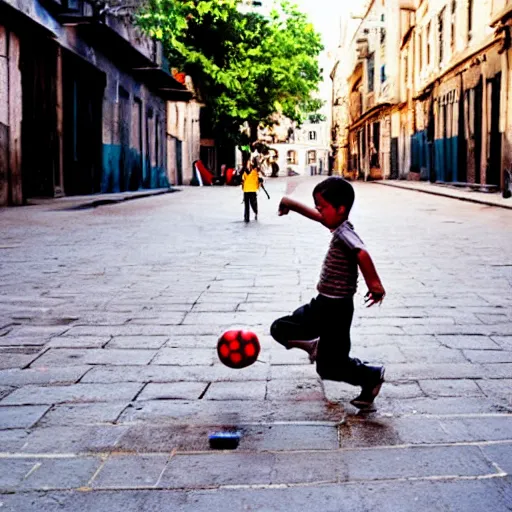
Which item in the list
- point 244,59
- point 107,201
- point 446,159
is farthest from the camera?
point 244,59

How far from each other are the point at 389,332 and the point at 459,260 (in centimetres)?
376

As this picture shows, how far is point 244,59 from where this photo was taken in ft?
134

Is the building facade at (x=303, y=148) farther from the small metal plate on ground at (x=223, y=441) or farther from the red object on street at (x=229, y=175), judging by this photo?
the small metal plate on ground at (x=223, y=441)

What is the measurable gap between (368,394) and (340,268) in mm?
552

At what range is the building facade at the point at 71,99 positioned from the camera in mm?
17391

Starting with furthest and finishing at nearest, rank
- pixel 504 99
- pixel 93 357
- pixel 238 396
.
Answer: pixel 504 99 < pixel 93 357 < pixel 238 396

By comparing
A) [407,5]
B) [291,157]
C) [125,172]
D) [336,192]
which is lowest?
[336,192]

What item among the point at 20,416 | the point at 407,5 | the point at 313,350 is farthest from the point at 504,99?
the point at 20,416

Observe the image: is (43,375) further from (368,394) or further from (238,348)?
(368,394)

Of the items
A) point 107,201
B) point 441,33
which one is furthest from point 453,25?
point 107,201

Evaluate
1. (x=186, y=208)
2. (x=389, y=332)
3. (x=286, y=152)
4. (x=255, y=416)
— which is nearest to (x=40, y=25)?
(x=186, y=208)

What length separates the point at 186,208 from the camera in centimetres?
1866

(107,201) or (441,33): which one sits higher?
(441,33)

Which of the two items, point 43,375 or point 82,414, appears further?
point 43,375
